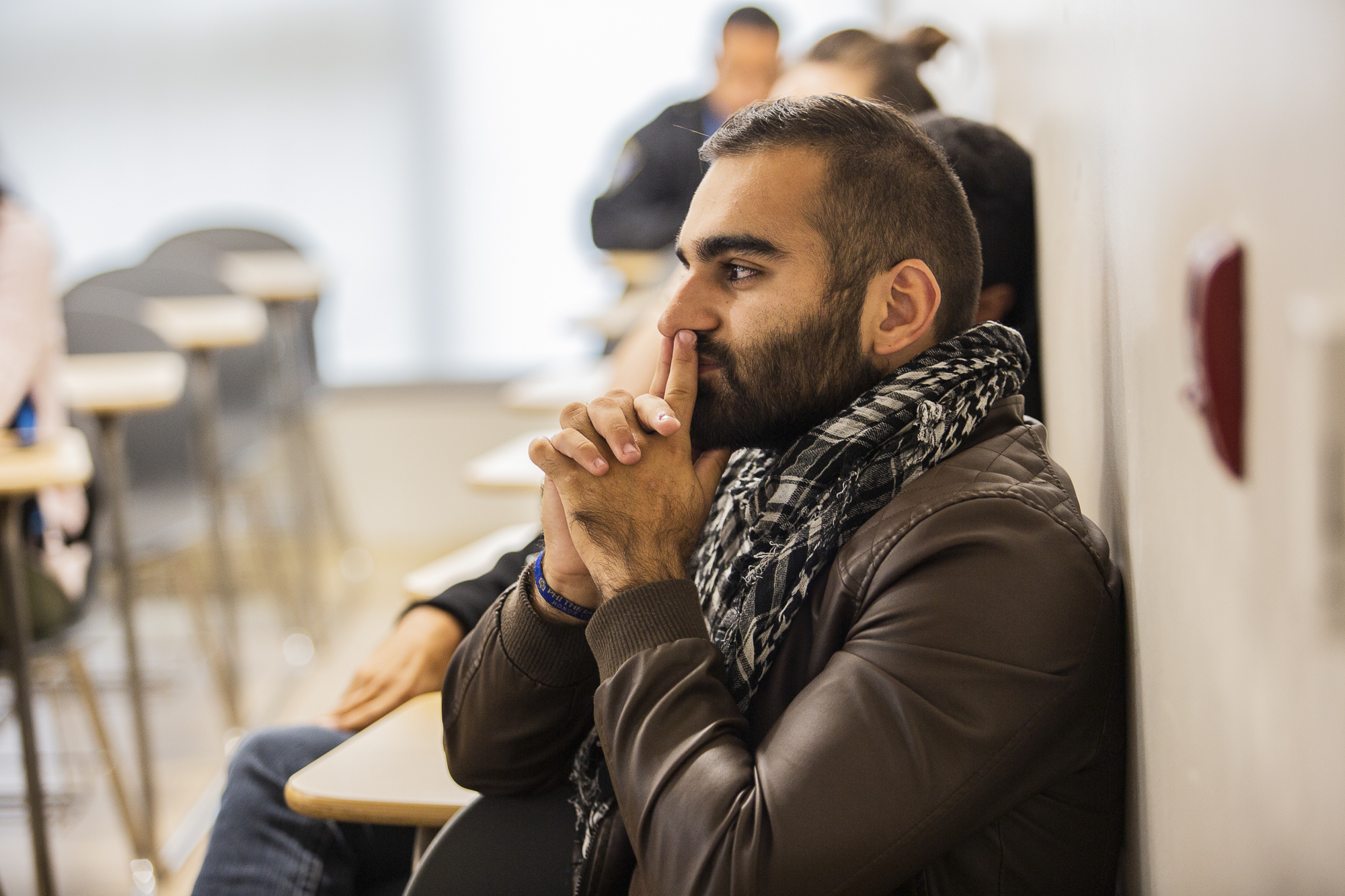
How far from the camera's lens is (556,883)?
3.52 feet

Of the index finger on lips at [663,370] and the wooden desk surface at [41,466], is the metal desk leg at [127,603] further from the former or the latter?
the index finger on lips at [663,370]

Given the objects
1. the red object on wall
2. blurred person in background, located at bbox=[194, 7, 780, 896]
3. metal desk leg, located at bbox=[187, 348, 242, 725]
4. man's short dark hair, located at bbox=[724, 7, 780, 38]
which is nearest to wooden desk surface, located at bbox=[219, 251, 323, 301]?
metal desk leg, located at bbox=[187, 348, 242, 725]

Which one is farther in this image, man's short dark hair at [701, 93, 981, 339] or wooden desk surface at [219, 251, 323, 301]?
wooden desk surface at [219, 251, 323, 301]

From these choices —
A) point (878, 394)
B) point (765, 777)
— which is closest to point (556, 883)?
point (765, 777)

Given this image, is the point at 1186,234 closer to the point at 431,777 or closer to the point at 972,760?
the point at 972,760

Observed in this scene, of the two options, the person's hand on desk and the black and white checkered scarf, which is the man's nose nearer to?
the black and white checkered scarf

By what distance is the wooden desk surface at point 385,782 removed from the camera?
3.37 feet

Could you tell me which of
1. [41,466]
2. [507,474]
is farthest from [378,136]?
[41,466]

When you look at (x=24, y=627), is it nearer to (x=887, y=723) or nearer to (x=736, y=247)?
(x=736, y=247)

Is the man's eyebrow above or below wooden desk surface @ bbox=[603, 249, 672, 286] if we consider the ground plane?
above

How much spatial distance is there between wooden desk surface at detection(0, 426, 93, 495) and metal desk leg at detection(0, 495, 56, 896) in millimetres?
85

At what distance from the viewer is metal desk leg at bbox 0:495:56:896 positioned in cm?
176

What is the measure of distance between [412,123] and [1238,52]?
A: 402 centimetres

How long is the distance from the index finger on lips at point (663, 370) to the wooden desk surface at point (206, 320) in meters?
1.83
